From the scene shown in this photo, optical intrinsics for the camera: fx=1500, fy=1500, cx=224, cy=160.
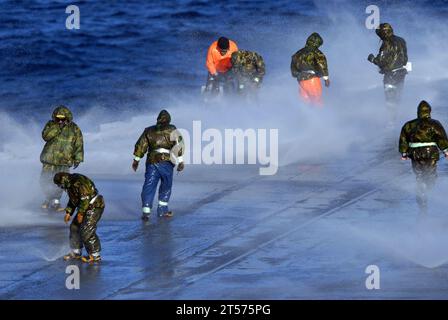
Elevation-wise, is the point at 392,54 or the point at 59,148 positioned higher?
the point at 392,54

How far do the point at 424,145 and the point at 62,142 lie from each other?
19.9 ft

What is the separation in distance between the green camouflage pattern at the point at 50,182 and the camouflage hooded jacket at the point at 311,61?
8.44m

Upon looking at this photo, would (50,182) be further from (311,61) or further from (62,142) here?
(311,61)

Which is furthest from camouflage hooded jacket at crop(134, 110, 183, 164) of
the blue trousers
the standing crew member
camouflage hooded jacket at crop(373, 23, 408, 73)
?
the standing crew member

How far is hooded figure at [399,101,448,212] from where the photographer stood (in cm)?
2370

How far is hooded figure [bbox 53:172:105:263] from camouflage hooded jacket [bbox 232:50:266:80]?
40.7 feet

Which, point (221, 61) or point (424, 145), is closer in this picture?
point (424, 145)

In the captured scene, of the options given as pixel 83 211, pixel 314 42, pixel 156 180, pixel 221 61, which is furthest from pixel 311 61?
pixel 83 211

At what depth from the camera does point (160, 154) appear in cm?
2414

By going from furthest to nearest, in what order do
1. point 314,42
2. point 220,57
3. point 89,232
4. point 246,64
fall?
point 220,57
point 246,64
point 314,42
point 89,232

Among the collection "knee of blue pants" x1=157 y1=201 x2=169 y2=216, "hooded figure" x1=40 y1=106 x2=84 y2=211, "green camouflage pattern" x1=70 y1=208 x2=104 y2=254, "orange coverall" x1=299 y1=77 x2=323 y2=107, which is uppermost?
"orange coverall" x1=299 y1=77 x2=323 y2=107

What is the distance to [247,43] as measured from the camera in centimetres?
6469

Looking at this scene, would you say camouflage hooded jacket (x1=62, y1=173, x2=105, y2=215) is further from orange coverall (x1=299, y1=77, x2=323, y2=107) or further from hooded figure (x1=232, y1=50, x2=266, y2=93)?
hooded figure (x1=232, y1=50, x2=266, y2=93)

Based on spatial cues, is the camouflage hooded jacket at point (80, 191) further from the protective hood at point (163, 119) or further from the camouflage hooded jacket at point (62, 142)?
the camouflage hooded jacket at point (62, 142)
